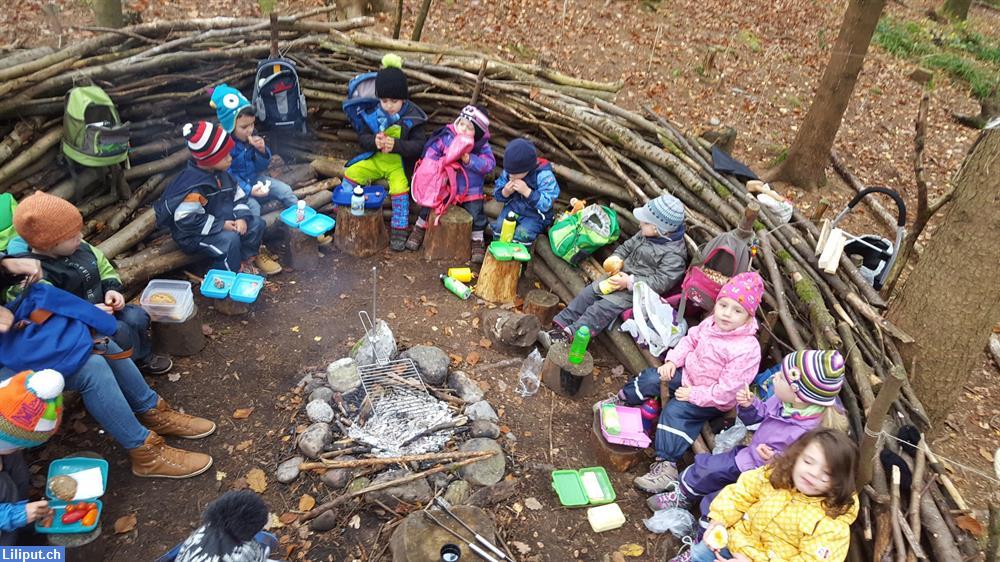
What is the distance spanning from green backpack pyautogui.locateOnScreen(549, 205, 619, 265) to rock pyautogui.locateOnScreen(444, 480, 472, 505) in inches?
113

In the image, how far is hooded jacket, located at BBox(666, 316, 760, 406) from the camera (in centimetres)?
459

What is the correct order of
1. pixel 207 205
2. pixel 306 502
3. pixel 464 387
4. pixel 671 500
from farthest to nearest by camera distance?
pixel 207 205
pixel 464 387
pixel 671 500
pixel 306 502

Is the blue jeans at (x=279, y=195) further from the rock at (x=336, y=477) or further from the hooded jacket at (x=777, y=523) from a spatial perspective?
the hooded jacket at (x=777, y=523)

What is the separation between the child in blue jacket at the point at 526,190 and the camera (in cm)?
656

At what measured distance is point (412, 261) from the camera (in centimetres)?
733

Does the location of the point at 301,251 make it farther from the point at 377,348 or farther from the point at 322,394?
the point at 322,394

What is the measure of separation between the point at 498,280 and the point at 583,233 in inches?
41.5

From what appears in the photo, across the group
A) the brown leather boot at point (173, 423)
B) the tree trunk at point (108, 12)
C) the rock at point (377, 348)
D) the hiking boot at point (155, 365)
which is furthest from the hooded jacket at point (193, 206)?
the tree trunk at point (108, 12)

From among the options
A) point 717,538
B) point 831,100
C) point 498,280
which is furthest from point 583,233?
point 831,100

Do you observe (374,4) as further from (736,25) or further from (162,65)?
(736,25)

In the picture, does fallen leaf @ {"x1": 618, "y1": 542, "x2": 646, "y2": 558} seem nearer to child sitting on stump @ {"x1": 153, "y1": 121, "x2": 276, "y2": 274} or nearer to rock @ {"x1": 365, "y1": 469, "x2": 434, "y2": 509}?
rock @ {"x1": 365, "y1": 469, "x2": 434, "y2": 509}

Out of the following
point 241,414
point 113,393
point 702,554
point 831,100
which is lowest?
point 241,414

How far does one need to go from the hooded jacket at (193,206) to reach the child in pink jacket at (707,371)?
14.5 ft

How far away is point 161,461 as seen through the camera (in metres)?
4.43
